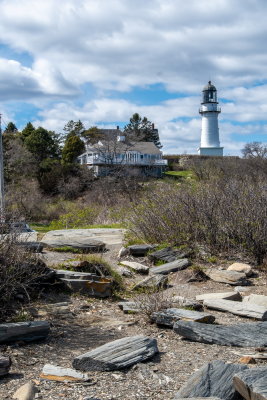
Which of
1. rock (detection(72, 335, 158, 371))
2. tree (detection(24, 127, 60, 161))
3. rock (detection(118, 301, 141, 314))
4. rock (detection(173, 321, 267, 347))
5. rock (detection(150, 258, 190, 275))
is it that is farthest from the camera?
tree (detection(24, 127, 60, 161))

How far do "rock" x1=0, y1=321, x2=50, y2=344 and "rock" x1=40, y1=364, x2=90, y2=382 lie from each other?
72cm

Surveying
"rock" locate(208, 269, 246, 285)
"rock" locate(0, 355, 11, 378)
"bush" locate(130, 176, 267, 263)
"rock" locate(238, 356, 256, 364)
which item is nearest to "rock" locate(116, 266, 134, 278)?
"rock" locate(208, 269, 246, 285)

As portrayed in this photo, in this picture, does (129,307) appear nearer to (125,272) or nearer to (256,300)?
(256,300)

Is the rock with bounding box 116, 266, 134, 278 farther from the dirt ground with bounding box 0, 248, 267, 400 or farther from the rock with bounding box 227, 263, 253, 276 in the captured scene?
the dirt ground with bounding box 0, 248, 267, 400

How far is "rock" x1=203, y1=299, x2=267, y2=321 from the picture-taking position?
6.64 m

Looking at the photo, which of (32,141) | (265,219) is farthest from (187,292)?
(32,141)

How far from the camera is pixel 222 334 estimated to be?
555 centimetres

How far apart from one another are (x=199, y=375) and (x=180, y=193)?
330 inches

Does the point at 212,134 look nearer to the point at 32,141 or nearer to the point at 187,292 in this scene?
the point at 32,141

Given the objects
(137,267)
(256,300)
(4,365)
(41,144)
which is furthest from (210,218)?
(41,144)

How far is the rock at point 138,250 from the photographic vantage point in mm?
10781

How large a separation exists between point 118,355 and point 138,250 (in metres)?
6.17

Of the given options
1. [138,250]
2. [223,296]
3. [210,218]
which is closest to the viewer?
[223,296]

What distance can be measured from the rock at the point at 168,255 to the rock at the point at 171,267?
493 mm
